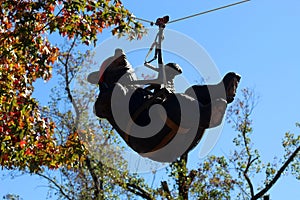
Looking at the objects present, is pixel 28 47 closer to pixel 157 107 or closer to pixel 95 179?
pixel 157 107

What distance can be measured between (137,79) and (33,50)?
11.0 feet

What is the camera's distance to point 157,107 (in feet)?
9.23

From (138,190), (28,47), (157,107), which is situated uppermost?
(138,190)

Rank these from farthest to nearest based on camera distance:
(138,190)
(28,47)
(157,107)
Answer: (138,190) → (28,47) → (157,107)

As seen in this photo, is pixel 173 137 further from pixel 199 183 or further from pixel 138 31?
pixel 199 183

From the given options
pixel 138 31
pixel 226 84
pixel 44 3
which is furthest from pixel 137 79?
pixel 44 3

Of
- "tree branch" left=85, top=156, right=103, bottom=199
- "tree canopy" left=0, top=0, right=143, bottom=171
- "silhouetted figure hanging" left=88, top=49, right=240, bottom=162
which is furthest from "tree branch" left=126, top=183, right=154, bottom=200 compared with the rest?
"silhouetted figure hanging" left=88, top=49, right=240, bottom=162

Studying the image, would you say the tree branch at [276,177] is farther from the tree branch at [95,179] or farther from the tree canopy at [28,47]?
the tree canopy at [28,47]

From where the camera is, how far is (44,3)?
6254 millimetres

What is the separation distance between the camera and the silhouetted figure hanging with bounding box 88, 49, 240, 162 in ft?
9.11

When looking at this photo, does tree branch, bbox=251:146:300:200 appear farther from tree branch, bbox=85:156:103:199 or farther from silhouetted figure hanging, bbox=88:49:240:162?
silhouetted figure hanging, bbox=88:49:240:162

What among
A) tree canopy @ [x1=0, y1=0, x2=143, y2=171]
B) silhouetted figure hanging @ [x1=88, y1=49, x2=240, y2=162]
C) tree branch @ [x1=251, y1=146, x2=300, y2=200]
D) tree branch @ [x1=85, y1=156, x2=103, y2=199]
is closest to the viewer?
silhouetted figure hanging @ [x1=88, y1=49, x2=240, y2=162]

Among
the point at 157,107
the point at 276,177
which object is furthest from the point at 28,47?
the point at 276,177

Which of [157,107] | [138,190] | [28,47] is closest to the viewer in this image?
[157,107]
